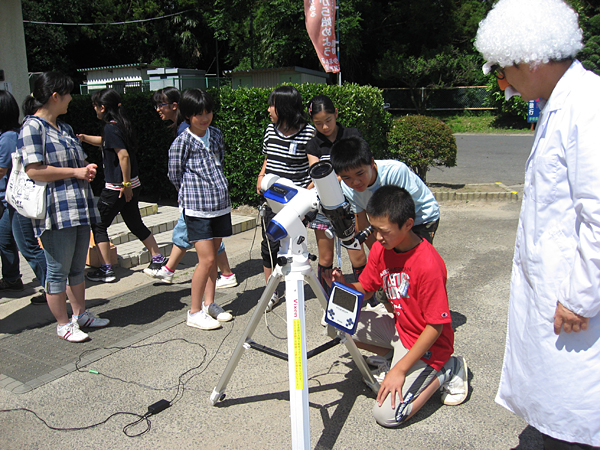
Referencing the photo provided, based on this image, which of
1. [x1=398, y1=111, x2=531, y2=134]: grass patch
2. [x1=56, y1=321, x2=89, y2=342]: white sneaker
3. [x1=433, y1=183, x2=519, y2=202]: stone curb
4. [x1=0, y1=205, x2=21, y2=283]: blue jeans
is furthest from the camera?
[x1=398, y1=111, x2=531, y2=134]: grass patch

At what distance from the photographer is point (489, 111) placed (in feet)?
87.2

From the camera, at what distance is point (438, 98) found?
2819 centimetres

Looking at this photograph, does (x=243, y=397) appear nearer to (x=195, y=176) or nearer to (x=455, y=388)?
(x=455, y=388)

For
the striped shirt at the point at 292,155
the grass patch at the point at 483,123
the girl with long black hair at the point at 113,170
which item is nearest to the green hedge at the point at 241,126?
Answer: the girl with long black hair at the point at 113,170

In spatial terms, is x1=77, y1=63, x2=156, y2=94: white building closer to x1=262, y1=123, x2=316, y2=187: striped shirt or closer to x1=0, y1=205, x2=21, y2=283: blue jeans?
x1=0, y1=205, x2=21, y2=283: blue jeans

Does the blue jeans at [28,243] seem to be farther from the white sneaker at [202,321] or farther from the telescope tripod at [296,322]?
the telescope tripod at [296,322]

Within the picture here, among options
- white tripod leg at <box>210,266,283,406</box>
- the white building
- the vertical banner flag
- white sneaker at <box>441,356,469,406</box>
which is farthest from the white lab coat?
the white building

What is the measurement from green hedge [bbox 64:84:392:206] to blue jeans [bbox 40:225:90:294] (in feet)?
15.0

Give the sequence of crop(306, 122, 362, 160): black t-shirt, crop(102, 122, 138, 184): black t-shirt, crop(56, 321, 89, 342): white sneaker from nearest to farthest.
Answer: crop(56, 321, 89, 342): white sneaker, crop(306, 122, 362, 160): black t-shirt, crop(102, 122, 138, 184): black t-shirt

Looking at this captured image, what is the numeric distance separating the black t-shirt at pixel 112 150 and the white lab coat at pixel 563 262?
4120 millimetres

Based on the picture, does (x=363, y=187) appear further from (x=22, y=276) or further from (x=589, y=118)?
(x=22, y=276)

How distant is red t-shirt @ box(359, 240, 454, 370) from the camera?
268cm

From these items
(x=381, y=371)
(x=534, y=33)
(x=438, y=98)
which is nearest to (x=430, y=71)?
(x=438, y=98)

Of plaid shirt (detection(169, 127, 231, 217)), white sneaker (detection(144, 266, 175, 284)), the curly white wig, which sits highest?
the curly white wig
